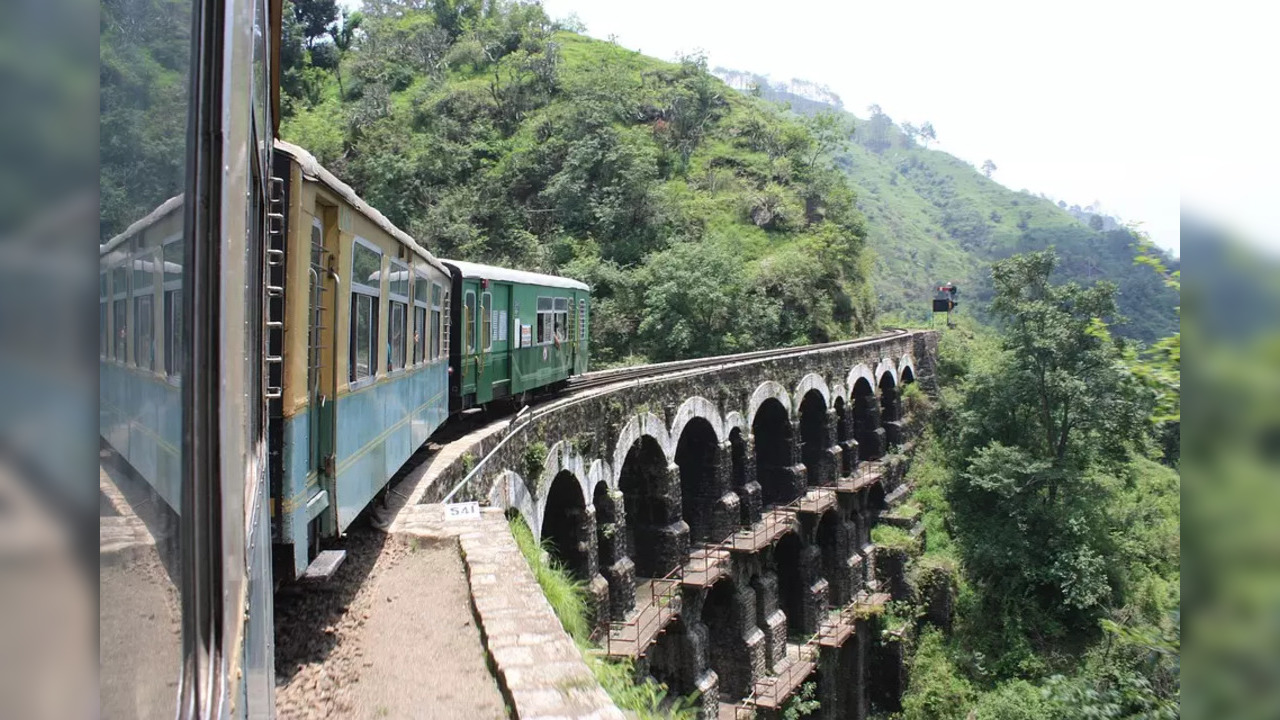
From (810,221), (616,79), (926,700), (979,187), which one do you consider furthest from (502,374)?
(979,187)

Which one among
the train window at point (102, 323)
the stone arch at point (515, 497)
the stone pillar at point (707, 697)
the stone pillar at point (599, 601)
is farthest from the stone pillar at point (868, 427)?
the train window at point (102, 323)

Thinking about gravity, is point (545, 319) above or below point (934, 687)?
above

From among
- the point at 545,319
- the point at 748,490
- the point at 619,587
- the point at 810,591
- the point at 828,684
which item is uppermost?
the point at 545,319

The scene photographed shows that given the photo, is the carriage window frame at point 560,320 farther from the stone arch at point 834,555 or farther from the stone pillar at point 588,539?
the stone arch at point 834,555

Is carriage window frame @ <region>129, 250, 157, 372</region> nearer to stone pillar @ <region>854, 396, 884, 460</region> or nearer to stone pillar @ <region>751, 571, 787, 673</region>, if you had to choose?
stone pillar @ <region>751, 571, 787, 673</region>

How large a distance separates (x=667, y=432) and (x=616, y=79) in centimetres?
2886

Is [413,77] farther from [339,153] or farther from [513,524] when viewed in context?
[513,524]

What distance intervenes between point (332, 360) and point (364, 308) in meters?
0.78

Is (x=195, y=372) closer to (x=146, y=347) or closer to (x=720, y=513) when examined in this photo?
(x=146, y=347)

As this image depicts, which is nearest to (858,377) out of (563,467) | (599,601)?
(599,601)

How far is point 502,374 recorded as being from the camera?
1092 cm

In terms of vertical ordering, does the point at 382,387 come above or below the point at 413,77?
below

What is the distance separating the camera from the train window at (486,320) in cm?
1007

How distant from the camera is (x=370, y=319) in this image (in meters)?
5.53
